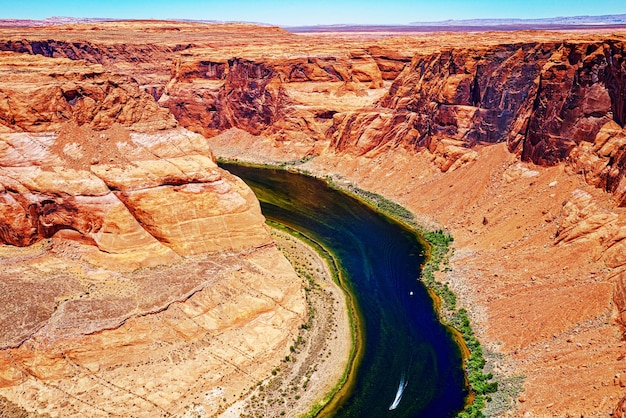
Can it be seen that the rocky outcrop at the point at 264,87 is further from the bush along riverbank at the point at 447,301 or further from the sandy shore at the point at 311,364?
the sandy shore at the point at 311,364

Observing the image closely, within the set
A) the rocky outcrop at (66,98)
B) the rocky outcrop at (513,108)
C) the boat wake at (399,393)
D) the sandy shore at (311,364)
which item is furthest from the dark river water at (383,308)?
the rocky outcrop at (66,98)

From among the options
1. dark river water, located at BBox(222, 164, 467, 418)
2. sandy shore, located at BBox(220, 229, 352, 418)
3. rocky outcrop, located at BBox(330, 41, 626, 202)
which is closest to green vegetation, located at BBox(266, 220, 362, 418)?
sandy shore, located at BBox(220, 229, 352, 418)

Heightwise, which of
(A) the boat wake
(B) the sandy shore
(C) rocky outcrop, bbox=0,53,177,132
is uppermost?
(C) rocky outcrop, bbox=0,53,177,132

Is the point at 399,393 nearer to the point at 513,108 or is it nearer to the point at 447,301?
the point at 447,301

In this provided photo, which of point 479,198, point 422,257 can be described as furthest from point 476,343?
point 479,198

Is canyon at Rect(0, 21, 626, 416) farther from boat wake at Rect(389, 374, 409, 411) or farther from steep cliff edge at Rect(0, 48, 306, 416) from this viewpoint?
boat wake at Rect(389, 374, 409, 411)
